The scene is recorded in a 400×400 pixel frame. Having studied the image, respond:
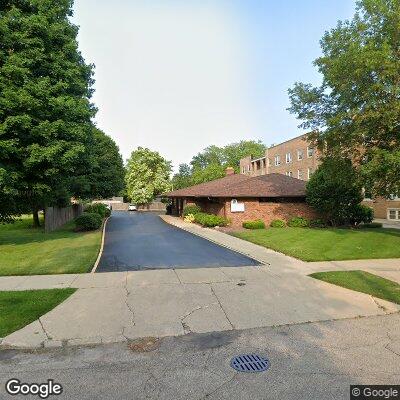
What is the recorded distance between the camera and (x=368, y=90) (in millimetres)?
15398

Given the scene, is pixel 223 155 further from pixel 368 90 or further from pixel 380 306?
pixel 380 306

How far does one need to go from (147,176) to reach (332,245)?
190ft

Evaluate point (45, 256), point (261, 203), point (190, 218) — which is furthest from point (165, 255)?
point (190, 218)

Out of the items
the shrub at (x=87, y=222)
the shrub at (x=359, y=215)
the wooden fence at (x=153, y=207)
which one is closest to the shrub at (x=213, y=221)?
the shrub at (x=87, y=222)

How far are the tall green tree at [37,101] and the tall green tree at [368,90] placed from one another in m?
12.8

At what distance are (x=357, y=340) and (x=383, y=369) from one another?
1.15 meters

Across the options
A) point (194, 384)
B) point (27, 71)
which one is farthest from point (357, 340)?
point (27, 71)

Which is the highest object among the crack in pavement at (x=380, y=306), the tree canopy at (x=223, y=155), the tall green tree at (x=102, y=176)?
the tree canopy at (x=223, y=155)

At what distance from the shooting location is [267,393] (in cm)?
468

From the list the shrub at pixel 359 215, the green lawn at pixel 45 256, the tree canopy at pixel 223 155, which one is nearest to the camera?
the green lawn at pixel 45 256

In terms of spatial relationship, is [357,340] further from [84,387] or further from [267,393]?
[84,387]

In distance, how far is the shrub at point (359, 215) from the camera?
26.4 metres

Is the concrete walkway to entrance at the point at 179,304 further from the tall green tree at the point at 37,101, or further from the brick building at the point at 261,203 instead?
the brick building at the point at 261,203

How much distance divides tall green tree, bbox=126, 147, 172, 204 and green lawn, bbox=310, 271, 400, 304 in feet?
202
